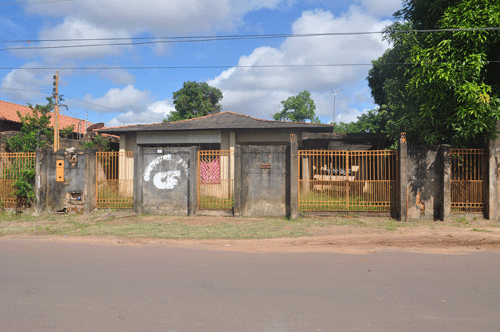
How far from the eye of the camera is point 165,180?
11.3 m

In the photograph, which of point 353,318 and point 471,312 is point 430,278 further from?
point 353,318

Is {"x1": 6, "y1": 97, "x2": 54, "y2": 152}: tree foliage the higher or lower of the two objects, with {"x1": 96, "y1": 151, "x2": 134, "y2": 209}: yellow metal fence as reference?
higher

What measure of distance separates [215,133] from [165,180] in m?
4.90

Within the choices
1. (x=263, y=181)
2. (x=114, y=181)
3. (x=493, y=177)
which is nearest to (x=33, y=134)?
(x=114, y=181)

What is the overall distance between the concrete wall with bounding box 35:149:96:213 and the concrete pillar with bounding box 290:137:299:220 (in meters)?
6.57

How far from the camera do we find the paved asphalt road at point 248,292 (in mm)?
3346

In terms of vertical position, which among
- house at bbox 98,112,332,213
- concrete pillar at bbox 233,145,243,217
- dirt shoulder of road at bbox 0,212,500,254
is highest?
house at bbox 98,112,332,213

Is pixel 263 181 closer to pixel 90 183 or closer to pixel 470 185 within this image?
pixel 90 183

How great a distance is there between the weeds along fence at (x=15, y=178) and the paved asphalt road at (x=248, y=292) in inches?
259

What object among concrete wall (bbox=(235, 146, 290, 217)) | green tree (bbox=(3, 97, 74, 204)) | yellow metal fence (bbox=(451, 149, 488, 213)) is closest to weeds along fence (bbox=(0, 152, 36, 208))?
green tree (bbox=(3, 97, 74, 204))

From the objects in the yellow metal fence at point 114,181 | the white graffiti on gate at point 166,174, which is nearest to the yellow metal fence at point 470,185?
the white graffiti on gate at point 166,174

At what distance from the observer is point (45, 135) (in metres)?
17.6

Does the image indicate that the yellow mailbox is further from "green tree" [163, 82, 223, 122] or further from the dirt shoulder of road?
"green tree" [163, 82, 223, 122]

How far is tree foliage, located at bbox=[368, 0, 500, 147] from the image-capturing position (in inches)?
358
